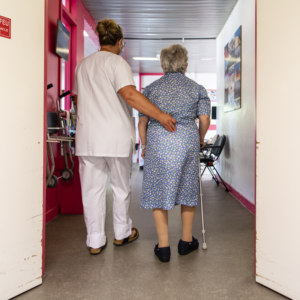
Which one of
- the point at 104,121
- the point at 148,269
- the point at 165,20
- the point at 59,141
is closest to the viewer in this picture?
the point at 148,269

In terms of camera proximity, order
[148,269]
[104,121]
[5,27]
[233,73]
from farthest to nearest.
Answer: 1. [233,73]
2. [104,121]
3. [148,269]
4. [5,27]

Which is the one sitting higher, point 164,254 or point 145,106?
point 145,106

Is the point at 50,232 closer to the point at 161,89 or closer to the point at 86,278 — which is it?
the point at 86,278

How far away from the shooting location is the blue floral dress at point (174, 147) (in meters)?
1.93

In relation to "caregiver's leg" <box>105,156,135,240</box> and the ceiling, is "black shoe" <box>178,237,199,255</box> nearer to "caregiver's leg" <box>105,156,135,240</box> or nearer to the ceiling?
"caregiver's leg" <box>105,156,135,240</box>

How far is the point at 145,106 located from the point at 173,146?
1.07 ft

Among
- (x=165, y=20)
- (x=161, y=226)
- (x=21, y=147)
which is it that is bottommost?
(x=161, y=226)

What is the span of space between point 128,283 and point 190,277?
38cm

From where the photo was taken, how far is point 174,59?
200 centimetres

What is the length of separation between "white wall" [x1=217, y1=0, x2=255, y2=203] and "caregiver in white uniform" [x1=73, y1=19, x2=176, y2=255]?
2000mm

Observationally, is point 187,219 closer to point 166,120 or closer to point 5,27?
point 166,120

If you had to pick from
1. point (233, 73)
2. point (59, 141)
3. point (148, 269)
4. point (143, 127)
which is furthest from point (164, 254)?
point (233, 73)

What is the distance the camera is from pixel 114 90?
78.5 inches

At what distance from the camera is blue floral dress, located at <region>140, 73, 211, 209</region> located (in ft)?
6.32
